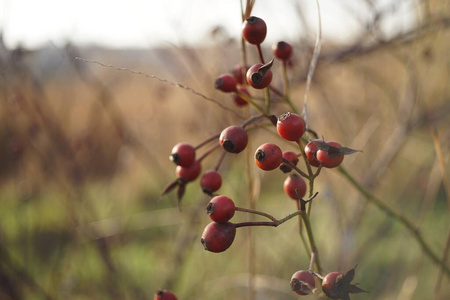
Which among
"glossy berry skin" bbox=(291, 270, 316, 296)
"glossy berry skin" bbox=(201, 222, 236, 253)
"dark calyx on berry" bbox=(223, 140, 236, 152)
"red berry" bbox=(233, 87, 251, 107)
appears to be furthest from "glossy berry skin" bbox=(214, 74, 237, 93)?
"glossy berry skin" bbox=(291, 270, 316, 296)

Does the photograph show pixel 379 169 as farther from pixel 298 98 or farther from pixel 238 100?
pixel 298 98

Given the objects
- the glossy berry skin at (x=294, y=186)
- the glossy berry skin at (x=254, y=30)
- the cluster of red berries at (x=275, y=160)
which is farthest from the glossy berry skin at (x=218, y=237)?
the glossy berry skin at (x=254, y=30)

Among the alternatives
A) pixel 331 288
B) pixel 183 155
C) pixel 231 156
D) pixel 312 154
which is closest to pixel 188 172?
pixel 183 155

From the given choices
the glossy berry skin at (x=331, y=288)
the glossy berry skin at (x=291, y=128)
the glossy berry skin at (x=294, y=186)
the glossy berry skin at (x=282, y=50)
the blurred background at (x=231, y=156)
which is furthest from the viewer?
the blurred background at (x=231, y=156)

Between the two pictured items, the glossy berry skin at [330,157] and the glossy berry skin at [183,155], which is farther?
the glossy berry skin at [183,155]

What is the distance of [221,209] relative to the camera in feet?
2.40

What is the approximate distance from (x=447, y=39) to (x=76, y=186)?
242 cm

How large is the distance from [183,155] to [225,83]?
17 cm

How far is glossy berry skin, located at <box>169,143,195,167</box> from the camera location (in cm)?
97

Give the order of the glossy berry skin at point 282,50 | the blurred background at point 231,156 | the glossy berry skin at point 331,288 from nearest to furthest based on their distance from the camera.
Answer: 1. the glossy berry skin at point 331,288
2. the glossy berry skin at point 282,50
3. the blurred background at point 231,156

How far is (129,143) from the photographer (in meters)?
2.84

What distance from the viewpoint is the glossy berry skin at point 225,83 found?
0.95 meters

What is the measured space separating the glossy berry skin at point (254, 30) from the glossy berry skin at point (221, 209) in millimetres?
310

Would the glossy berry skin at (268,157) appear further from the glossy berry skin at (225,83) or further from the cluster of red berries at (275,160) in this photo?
the glossy berry skin at (225,83)
